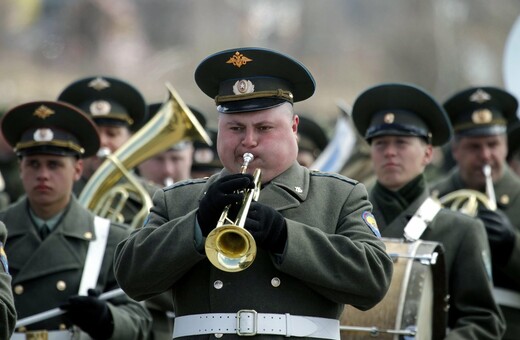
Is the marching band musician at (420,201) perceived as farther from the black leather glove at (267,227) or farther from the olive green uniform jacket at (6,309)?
the olive green uniform jacket at (6,309)

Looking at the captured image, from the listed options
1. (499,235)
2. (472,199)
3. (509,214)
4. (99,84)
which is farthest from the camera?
(99,84)

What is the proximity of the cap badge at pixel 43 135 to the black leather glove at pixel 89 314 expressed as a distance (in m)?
1.13

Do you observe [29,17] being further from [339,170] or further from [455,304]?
[455,304]

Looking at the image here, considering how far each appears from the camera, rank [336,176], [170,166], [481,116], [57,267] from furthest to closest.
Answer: [170,166], [481,116], [57,267], [336,176]

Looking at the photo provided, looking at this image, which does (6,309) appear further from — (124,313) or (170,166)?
(170,166)

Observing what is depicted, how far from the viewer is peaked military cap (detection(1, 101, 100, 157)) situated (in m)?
9.79

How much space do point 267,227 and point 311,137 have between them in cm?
804

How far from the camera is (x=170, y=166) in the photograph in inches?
500

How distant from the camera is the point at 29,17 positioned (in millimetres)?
43406

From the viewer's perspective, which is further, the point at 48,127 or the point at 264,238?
the point at 48,127

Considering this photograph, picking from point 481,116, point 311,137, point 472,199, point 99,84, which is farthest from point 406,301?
point 311,137

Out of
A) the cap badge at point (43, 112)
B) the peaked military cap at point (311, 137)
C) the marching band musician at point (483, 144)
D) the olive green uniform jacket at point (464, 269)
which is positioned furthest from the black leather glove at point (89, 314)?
the peaked military cap at point (311, 137)

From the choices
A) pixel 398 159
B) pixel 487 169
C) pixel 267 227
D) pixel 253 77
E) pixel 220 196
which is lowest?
pixel 267 227

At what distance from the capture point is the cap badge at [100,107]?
11977mm
